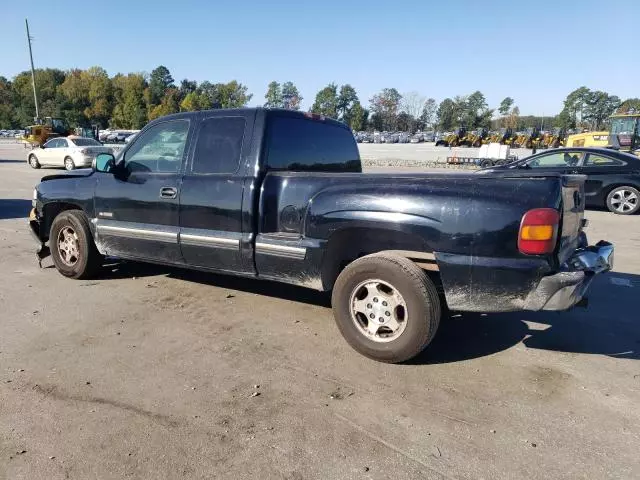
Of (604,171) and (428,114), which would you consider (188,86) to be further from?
(604,171)

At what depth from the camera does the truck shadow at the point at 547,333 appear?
392 cm

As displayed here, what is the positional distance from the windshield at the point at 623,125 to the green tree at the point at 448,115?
78.8m

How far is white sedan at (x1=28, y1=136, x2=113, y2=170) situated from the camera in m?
21.4

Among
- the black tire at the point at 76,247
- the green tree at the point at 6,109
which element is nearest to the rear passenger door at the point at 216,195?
the black tire at the point at 76,247

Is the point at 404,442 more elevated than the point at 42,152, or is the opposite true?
the point at 42,152

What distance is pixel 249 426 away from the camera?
9.36 feet

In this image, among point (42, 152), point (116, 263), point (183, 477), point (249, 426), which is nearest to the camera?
point (183, 477)

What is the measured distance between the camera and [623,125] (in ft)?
75.5

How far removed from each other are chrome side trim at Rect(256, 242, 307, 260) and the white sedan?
19.3 m

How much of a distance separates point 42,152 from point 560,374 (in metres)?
24.4

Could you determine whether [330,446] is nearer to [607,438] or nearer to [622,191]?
[607,438]

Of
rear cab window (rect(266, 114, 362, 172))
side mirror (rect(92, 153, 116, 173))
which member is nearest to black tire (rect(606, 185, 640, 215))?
rear cab window (rect(266, 114, 362, 172))

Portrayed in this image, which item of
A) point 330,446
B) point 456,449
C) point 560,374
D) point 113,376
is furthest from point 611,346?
point 113,376

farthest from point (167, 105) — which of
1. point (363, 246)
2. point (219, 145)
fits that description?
point (363, 246)
